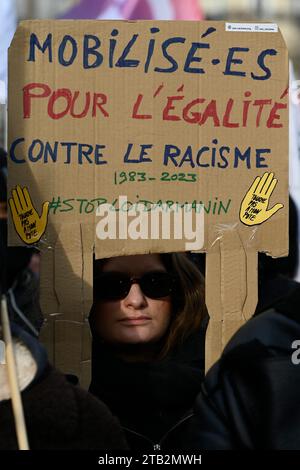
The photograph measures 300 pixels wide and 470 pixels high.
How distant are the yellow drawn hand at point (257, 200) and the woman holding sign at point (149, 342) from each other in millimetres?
278

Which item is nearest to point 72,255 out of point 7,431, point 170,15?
point 7,431

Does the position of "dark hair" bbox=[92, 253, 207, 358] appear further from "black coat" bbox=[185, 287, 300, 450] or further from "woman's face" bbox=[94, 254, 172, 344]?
"black coat" bbox=[185, 287, 300, 450]

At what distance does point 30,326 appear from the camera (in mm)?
3570

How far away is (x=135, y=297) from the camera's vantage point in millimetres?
3643

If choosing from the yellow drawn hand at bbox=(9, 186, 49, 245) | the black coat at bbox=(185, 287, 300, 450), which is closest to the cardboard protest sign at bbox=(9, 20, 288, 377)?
the yellow drawn hand at bbox=(9, 186, 49, 245)

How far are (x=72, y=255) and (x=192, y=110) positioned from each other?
68 cm

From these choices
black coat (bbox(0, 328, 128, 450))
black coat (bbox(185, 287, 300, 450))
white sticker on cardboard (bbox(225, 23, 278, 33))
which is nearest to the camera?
black coat (bbox(0, 328, 128, 450))

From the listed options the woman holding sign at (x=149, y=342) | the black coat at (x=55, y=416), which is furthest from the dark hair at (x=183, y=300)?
the black coat at (x=55, y=416)

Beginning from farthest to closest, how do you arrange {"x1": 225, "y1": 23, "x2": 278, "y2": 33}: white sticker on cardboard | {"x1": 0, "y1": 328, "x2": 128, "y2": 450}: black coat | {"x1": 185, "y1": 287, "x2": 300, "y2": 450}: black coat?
{"x1": 225, "y1": 23, "x2": 278, "y2": 33}: white sticker on cardboard, {"x1": 185, "y1": 287, "x2": 300, "y2": 450}: black coat, {"x1": 0, "y1": 328, "x2": 128, "y2": 450}: black coat

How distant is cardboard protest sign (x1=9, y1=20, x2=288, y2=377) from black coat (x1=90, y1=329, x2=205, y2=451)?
0.10 m

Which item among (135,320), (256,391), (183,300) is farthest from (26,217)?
(256,391)

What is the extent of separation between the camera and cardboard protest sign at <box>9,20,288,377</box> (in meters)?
3.55

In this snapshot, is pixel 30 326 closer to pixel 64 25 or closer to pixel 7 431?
pixel 7 431

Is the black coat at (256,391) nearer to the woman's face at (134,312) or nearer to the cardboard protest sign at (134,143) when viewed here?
the cardboard protest sign at (134,143)
